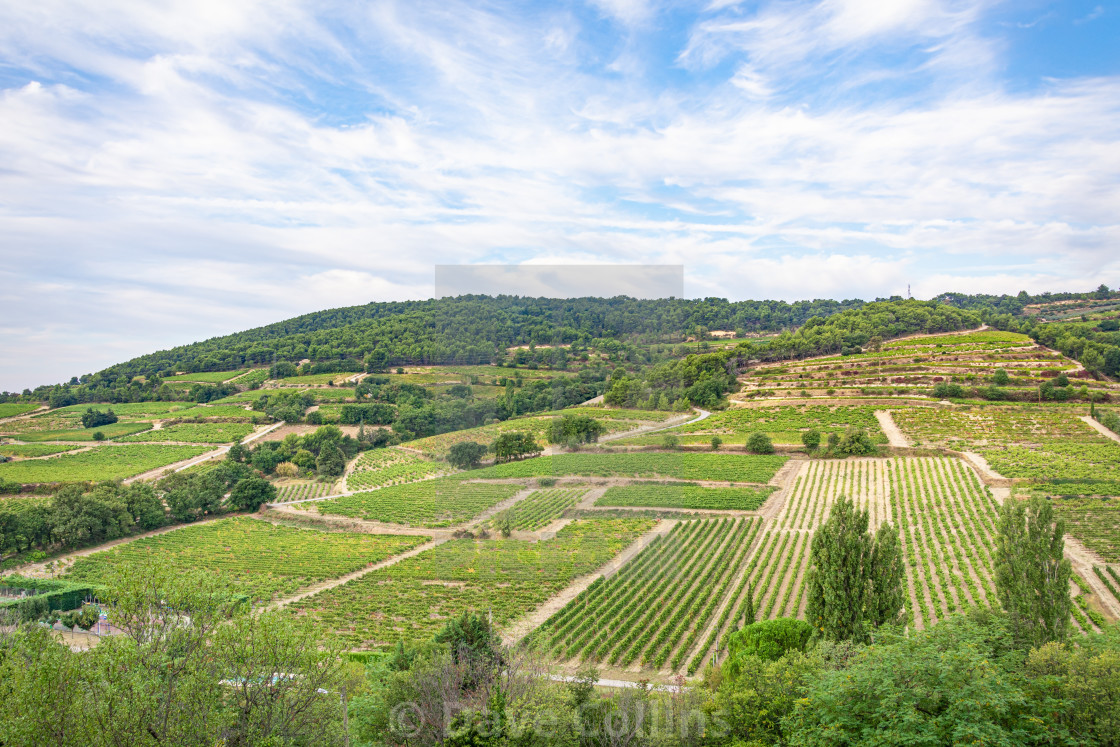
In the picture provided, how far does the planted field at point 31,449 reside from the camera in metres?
61.5

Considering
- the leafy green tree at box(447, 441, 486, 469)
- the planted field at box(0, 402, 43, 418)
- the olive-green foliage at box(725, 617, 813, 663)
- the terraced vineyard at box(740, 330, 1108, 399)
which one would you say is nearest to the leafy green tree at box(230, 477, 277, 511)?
the leafy green tree at box(447, 441, 486, 469)

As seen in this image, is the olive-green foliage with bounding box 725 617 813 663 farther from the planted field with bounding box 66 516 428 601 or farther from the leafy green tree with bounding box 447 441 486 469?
the planted field with bounding box 66 516 428 601

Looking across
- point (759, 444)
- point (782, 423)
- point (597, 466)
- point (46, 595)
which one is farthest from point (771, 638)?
point (782, 423)

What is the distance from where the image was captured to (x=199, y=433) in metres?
70.0

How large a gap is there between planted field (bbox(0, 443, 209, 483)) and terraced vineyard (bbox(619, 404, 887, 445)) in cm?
5434

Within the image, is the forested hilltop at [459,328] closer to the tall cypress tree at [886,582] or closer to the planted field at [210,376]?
the planted field at [210,376]

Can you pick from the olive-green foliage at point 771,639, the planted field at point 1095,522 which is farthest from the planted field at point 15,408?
the planted field at point 1095,522

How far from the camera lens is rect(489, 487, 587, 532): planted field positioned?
15.2 meters

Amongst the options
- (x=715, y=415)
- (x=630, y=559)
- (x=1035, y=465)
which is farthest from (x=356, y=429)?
(x=1035, y=465)

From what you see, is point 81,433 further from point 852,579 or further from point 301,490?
point 852,579

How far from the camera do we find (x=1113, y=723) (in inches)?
398

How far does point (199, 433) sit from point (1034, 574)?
3117 inches

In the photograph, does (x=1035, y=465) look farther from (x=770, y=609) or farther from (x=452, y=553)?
(x=452, y=553)

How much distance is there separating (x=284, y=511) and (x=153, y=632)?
41.3 m
